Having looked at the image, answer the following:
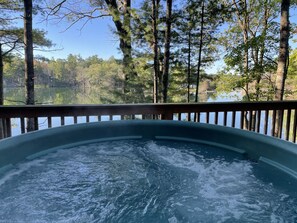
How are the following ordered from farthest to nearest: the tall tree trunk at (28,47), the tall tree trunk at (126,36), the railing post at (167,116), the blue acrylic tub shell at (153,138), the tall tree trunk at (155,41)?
1. the tall tree trunk at (126,36)
2. the tall tree trunk at (155,41)
3. the tall tree trunk at (28,47)
4. the railing post at (167,116)
5. the blue acrylic tub shell at (153,138)

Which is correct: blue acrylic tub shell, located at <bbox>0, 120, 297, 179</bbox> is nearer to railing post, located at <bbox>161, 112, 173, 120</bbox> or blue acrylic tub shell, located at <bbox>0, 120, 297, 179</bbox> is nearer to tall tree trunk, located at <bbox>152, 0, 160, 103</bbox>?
railing post, located at <bbox>161, 112, 173, 120</bbox>

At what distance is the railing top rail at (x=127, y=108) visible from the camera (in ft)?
7.82

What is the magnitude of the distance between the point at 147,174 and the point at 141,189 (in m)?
0.25

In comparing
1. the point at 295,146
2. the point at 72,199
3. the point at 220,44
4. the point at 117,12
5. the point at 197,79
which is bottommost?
the point at 72,199

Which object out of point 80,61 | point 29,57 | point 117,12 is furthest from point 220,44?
point 80,61

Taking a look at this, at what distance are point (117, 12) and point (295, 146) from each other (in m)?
7.34

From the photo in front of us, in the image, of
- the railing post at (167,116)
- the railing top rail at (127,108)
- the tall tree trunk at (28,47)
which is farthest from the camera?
the tall tree trunk at (28,47)

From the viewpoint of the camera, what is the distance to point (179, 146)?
248 centimetres

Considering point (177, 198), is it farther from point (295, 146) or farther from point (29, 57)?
point (29, 57)

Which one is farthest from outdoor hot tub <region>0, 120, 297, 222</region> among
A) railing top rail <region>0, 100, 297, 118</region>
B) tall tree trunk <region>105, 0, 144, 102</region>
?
tall tree trunk <region>105, 0, 144, 102</region>

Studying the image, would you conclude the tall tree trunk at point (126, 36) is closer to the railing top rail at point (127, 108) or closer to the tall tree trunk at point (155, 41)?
the tall tree trunk at point (155, 41)

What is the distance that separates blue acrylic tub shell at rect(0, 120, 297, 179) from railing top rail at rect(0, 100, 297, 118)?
0.16 m

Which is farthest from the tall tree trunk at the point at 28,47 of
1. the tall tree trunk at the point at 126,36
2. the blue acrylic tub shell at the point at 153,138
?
the blue acrylic tub shell at the point at 153,138

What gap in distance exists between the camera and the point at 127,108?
2615 millimetres
